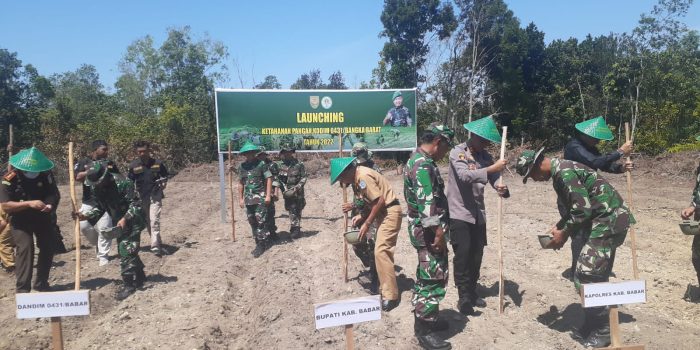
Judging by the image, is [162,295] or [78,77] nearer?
[162,295]

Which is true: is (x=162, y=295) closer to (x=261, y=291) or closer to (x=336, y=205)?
(x=261, y=291)

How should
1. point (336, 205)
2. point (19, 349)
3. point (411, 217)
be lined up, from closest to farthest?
point (411, 217), point (19, 349), point (336, 205)

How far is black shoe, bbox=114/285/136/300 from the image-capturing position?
20.6 feet

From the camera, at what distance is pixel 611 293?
3.56m

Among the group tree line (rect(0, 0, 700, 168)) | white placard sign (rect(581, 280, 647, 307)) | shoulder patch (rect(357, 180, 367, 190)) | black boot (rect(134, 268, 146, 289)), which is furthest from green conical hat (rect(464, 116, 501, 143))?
tree line (rect(0, 0, 700, 168))

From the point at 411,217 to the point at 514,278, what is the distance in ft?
8.26

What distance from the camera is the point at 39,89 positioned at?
33000mm

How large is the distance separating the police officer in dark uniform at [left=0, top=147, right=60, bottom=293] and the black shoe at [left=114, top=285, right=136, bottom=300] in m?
0.96

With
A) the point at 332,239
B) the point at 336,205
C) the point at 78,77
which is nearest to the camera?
the point at 332,239

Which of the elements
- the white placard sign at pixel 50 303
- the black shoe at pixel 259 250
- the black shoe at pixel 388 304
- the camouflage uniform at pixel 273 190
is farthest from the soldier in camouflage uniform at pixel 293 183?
the white placard sign at pixel 50 303

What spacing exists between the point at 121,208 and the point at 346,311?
13.4 feet

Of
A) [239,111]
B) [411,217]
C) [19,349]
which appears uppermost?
[239,111]

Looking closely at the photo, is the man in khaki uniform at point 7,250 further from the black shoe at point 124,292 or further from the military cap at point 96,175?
the military cap at point 96,175

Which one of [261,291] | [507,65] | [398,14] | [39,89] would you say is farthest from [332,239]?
[39,89]
